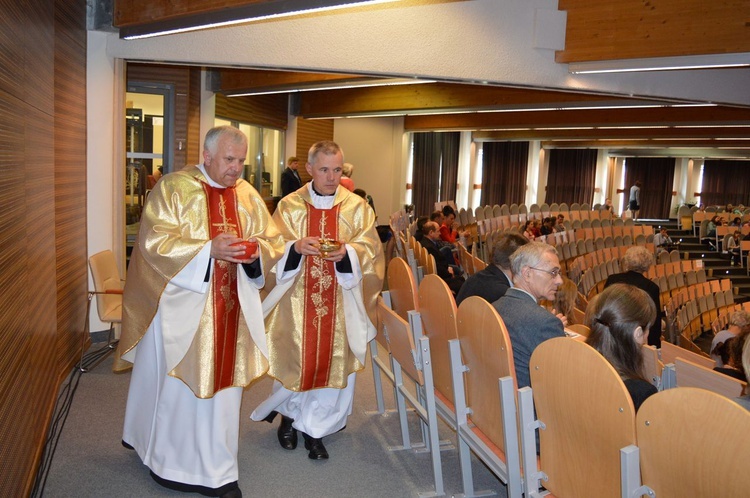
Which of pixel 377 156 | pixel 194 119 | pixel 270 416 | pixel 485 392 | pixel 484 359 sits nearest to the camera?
pixel 484 359

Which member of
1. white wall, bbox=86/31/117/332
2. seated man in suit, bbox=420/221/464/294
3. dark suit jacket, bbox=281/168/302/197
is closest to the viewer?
white wall, bbox=86/31/117/332

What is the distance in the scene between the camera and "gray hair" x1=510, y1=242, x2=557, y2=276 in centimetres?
310

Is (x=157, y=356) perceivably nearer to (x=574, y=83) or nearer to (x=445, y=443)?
(x=445, y=443)

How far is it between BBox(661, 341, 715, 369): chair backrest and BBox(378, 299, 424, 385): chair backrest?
1.36 metres

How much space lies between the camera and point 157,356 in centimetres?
326

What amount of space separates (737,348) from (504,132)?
15.6 meters

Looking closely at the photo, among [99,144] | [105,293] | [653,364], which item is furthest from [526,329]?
[99,144]

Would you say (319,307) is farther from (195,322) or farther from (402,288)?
(195,322)

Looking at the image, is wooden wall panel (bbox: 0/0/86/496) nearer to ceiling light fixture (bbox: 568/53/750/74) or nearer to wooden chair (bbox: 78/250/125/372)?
wooden chair (bbox: 78/250/125/372)

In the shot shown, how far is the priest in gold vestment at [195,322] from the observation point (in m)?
3.13

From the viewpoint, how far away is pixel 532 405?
2.41 meters

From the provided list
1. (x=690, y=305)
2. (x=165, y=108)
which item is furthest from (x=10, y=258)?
(x=690, y=305)

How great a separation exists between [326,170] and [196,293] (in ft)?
2.96

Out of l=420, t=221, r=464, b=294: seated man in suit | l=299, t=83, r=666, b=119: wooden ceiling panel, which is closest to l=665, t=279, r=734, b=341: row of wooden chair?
l=299, t=83, r=666, b=119: wooden ceiling panel
